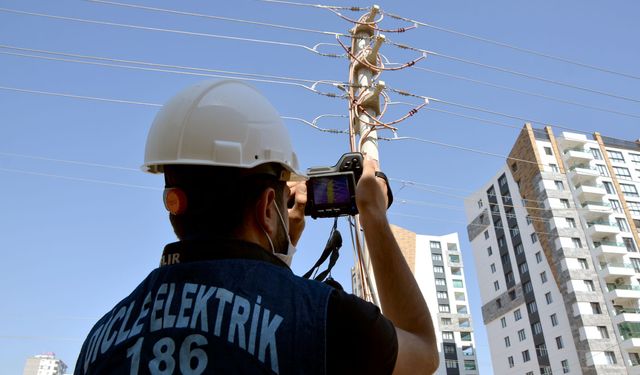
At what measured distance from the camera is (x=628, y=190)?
46.6 m

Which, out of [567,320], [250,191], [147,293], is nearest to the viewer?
[147,293]

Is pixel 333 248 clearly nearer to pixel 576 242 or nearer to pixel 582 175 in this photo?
pixel 576 242

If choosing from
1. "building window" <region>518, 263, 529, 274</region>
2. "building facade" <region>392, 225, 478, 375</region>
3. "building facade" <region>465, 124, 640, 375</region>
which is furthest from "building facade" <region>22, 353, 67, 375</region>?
"building window" <region>518, 263, 529, 274</region>

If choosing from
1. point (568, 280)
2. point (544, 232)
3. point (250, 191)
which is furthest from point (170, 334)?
point (544, 232)

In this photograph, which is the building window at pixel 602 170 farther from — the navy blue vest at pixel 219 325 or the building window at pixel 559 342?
the navy blue vest at pixel 219 325

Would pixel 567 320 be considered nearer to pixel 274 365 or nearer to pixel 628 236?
pixel 628 236

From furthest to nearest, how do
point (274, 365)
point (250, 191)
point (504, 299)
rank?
point (504, 299)
point (250, 191)
point (274, 365)

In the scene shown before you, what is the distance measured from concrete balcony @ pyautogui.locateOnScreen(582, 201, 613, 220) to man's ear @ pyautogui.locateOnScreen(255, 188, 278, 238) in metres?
48.9

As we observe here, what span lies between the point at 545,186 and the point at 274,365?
1950 inches

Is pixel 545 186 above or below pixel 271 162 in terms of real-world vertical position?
above

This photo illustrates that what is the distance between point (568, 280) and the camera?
39719 millimetres

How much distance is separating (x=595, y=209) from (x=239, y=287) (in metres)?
50.1

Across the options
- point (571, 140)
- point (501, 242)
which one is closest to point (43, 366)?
point (501, 242)

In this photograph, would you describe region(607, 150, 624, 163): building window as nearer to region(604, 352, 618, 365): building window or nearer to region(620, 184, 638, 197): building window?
region(620, 184, 638, 197): building window
